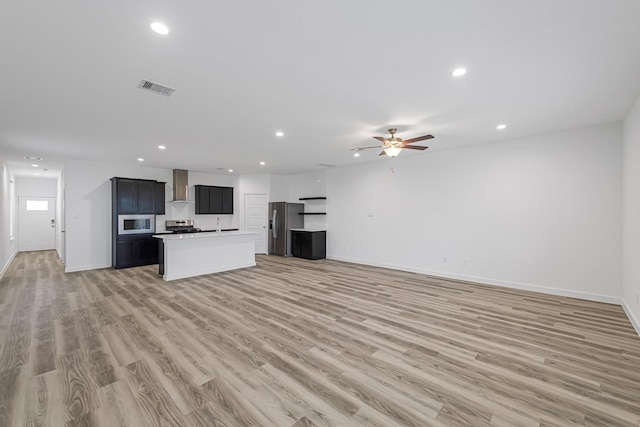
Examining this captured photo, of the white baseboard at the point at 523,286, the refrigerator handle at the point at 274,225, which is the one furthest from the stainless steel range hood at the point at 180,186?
the white baseboard at the point at 523,286

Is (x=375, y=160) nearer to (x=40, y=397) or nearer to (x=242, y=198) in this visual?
(x=242, y=198)

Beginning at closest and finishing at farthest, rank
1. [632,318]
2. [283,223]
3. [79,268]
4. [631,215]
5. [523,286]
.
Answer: [632,318], [631,215], [523,286], [79,268], [283,223]

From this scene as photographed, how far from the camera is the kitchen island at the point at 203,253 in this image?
5683mm

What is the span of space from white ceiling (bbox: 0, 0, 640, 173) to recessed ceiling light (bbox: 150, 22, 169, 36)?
4cm

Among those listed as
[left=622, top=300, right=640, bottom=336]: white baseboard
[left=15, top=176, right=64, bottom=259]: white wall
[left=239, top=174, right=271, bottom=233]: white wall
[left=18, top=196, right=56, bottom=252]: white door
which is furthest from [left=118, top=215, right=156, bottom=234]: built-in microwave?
[left=622, top=300, right=640, bottom=336]: white baseboard

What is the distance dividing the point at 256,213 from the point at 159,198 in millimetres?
2941

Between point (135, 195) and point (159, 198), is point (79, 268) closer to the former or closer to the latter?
point (135, 195)

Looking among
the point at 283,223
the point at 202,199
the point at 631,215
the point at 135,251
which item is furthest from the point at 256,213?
the point at 631,215

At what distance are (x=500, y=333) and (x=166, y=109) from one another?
4909mm

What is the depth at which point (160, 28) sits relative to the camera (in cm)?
195

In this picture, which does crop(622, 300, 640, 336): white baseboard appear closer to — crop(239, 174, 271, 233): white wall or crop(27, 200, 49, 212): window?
crop(239, 174, 271, 233): white wall

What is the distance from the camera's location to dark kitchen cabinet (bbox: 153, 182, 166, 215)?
24.3ft

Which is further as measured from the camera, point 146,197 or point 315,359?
point 146,197

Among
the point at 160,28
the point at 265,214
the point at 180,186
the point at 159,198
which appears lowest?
the point at 265,214
